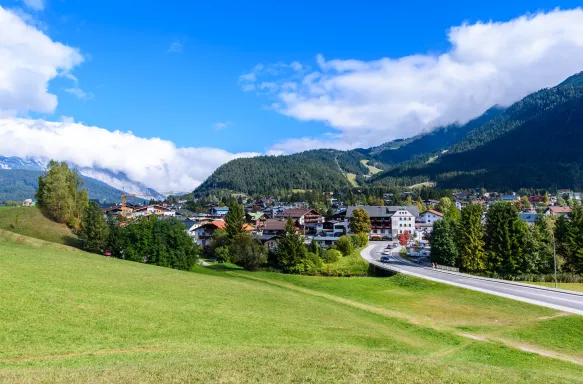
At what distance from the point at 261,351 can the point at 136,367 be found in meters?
7.25

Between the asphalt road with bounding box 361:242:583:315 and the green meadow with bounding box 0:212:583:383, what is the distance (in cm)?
350

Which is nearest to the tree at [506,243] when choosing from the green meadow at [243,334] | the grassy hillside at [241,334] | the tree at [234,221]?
the green meadow at [243,334]

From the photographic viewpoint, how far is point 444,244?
258 feet

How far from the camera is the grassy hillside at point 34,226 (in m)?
75.4

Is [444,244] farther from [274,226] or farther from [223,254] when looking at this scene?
[274,226]

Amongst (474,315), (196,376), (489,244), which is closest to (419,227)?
(489,244)

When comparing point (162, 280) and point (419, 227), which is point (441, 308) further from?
point (419, 227)

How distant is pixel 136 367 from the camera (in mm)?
17109

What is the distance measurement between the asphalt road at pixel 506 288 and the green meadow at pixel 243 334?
3501mm

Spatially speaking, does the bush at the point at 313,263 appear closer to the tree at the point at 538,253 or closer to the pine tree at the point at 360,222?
the tree at the point at 538,253

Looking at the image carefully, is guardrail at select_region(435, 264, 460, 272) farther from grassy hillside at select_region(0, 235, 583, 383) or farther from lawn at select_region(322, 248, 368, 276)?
grassy hillside at select_region(0, 235, 583, 383)

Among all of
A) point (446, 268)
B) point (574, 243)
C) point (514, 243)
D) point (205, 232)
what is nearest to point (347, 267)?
point (446, 268)

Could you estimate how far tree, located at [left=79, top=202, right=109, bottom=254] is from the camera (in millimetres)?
73125

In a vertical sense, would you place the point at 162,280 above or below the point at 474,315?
above
